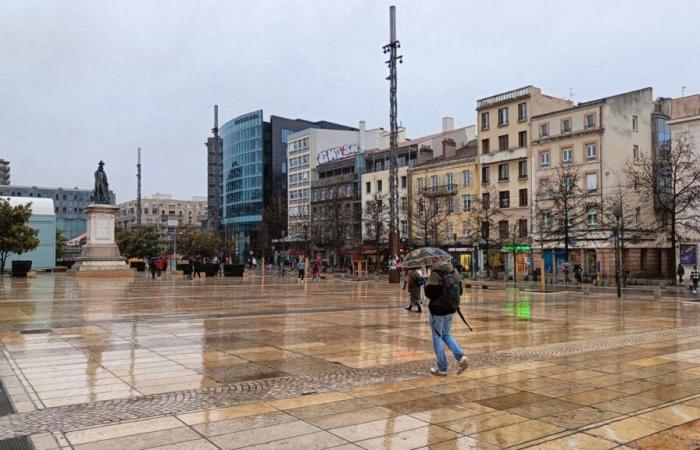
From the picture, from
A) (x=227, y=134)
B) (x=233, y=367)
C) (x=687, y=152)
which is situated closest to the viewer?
(x=233, y=367)

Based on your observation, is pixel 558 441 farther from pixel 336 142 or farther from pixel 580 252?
pixel 336 142

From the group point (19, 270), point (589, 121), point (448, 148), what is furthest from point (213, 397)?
point (448, 148)

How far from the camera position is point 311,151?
318 ft

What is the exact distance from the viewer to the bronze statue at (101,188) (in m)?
48.7

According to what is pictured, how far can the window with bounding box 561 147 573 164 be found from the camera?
55084 millimetres

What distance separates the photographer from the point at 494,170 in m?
62.5

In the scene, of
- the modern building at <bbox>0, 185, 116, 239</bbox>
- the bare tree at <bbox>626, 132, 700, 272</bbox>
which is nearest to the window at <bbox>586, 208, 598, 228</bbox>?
the bare tree at <bbox>626, 132, 700, 272</bbox>

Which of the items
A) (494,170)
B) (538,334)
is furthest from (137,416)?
(494,170)

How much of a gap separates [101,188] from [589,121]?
41873 millimetres

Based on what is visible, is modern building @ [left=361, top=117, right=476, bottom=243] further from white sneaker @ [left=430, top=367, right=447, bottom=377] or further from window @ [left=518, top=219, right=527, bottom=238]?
white sneaker @ [left=430, top=367, right=447, bottom=377]

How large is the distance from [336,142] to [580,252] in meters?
52.1

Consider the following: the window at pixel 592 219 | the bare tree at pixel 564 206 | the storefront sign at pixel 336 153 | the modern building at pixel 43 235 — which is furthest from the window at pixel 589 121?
the modern building at pixel 43 235

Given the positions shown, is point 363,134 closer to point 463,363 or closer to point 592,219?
point 592,219

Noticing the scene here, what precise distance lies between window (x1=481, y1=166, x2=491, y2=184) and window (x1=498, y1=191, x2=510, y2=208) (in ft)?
6.85
